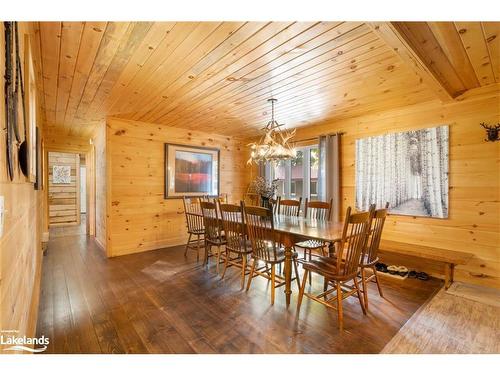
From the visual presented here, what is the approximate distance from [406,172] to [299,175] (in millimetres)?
1959

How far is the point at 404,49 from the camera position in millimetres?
1806

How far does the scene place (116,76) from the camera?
2.47 meters

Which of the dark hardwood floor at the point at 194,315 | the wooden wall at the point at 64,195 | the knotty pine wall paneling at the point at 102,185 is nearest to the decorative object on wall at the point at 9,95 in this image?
the dark hardwood floor at the point at 194,315

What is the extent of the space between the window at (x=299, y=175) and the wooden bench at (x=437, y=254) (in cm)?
167

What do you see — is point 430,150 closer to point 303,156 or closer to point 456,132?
point 456,132

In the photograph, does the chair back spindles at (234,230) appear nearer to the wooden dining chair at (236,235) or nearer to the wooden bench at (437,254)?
the wooden dining chair at (236,235)

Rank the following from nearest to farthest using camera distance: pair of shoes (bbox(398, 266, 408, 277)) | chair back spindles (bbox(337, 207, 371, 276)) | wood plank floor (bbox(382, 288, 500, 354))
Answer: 1. wood plank floor (bbox(382, 288, 500, 354))
2. chair back spindles (bbox(337, 207, 371, 276))
3. pair of shoes (bbox(398, 266, 408, 277))

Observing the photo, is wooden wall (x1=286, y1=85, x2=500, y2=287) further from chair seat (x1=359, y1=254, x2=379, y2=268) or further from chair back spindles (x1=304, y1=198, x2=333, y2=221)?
chair seat (x1=359, y1=254, x2=379, y2=268)

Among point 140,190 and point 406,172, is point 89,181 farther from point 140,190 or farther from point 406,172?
point 406,172

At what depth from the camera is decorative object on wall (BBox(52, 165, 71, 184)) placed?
6.84m

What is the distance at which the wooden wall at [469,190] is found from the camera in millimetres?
2709

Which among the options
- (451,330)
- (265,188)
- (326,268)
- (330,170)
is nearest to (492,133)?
(330,170)

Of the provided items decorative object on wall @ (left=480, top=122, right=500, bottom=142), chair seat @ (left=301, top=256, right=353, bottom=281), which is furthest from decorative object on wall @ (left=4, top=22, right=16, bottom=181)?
decorative object on wall @ (left=480, top=122, right=500, bottom=142)

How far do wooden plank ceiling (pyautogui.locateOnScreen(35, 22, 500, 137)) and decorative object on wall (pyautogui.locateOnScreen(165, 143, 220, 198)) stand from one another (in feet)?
3.78
